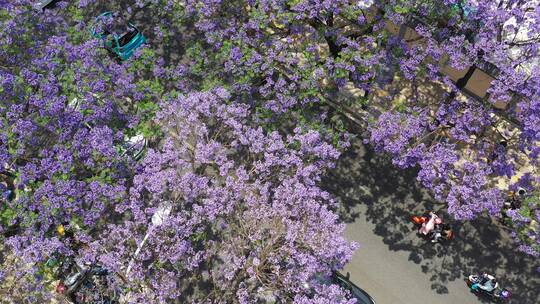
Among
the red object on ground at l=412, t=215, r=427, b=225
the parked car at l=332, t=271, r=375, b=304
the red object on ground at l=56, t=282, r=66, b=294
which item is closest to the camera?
the red object on ground at l=56, t=282, r=66, b=294

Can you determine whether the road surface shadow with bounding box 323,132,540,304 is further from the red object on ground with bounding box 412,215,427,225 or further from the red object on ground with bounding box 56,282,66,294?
the red object on ground with bounding box 56,282,66,294

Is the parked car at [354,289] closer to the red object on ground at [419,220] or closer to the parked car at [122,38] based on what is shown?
the red object on ground at [419,220]

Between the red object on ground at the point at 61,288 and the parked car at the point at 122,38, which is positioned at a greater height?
the parked car at the point at 122,38

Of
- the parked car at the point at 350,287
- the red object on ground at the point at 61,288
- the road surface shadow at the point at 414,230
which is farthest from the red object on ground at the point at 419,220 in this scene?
the red object on ground at the point at 61,288

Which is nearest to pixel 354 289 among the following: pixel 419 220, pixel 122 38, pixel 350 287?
pixel 350 287

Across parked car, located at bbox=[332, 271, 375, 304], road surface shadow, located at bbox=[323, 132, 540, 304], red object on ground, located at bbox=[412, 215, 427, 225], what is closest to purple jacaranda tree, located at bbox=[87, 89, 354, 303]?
parked car, located at bbox=[332, 271, 375, 304]

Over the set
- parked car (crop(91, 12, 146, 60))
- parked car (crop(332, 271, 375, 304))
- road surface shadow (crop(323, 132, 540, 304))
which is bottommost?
parked car (crop(332, 271, 375, 304))
